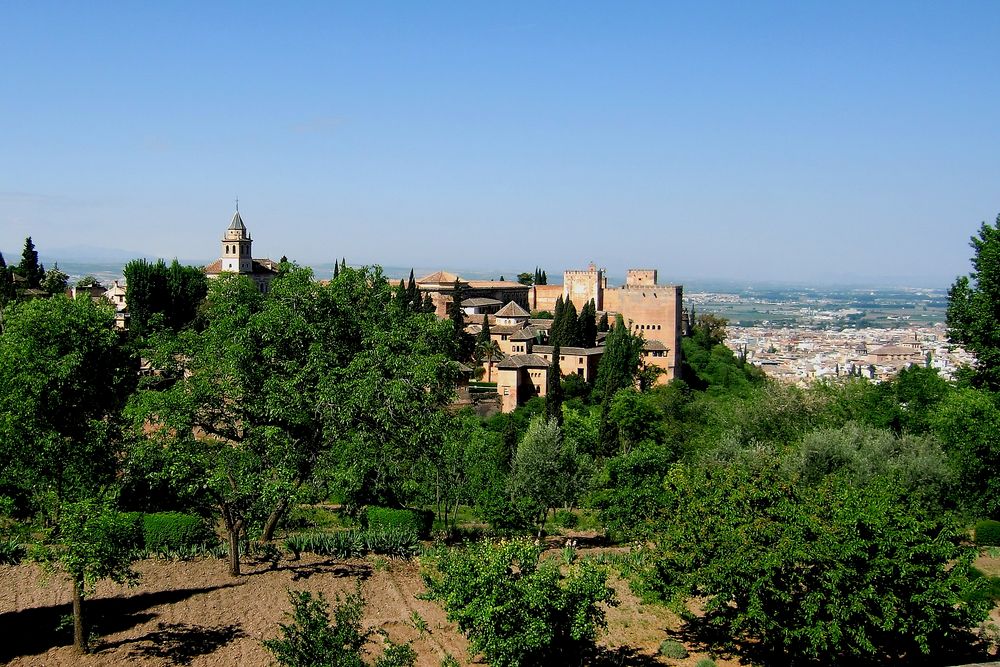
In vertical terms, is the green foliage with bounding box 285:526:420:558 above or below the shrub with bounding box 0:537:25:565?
below

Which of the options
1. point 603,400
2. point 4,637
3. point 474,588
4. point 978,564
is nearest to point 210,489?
point 4,637

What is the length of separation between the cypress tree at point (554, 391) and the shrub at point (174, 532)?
27.7 m

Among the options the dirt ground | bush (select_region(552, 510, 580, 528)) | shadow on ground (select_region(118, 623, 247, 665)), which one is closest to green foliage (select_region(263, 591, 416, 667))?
the dirt ground

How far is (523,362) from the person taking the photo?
50.8 metres

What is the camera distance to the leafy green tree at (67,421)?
11375 mm

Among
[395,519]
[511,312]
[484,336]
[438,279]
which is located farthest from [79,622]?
[438,279]

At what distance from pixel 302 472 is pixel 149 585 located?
3.32 m

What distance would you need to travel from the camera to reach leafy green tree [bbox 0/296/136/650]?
11375 millimetres

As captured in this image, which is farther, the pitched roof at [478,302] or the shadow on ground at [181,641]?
the pitched roof at [478,302]

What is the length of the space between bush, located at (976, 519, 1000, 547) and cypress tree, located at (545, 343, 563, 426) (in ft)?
75.1

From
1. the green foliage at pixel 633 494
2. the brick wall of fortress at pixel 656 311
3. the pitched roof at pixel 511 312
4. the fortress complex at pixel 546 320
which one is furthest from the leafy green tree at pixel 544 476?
the pitched roof at pixel 511 312

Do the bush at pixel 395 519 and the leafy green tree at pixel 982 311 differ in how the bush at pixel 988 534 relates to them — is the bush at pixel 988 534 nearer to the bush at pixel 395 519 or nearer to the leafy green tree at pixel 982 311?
the leafy green tree at pixel 982 311

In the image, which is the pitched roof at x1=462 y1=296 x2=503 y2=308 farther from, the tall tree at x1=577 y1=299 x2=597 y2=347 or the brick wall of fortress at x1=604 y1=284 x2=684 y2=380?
the tall tree at x1=577 y1=299 x2=597 y2=347

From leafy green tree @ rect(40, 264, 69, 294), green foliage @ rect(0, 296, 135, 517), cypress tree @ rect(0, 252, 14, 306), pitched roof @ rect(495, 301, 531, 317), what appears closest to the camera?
green foliage @ rect(0, 296, 135, 517)
